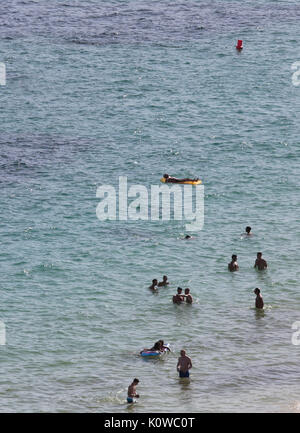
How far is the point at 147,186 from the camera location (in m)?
96.4

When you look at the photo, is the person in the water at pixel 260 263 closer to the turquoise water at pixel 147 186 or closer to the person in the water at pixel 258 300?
the turquoise water at pixel 147 186

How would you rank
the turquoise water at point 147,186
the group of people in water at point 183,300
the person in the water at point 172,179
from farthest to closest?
1. the person in the water at point 172,179
2. the turquoise water at point 147,186
3. the group of people in water at point 183,300

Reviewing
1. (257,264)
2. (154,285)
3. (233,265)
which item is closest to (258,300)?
(233,265)

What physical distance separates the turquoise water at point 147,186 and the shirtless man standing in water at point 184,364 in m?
0.81

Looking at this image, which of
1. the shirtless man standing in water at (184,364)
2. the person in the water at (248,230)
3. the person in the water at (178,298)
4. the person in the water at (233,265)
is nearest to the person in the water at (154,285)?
the person in the water at (178,298)

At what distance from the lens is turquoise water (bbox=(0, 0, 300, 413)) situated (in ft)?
217

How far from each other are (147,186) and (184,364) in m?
33.4

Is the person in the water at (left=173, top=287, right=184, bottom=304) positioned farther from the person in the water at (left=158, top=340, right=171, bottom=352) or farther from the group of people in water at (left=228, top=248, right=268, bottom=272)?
the person in the water at (left=158, top=340, right=171, bottom=352)

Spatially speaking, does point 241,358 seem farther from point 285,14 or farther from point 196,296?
point 285,14

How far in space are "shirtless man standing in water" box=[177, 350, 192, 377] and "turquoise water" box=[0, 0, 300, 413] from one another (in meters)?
0.81

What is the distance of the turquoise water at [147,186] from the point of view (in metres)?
66.1

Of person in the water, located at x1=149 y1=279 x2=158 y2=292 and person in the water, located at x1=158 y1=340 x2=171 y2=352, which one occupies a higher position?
person in the water, located at x1=149 y1=279 x2=158 y2=292

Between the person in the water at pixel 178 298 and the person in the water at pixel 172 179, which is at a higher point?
the person in the water at pixel 172 179

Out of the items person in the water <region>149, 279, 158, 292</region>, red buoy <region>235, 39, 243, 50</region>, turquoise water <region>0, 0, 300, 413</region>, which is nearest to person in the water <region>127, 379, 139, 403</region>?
turquoise water <region>0, 0, 300, 413</region>
